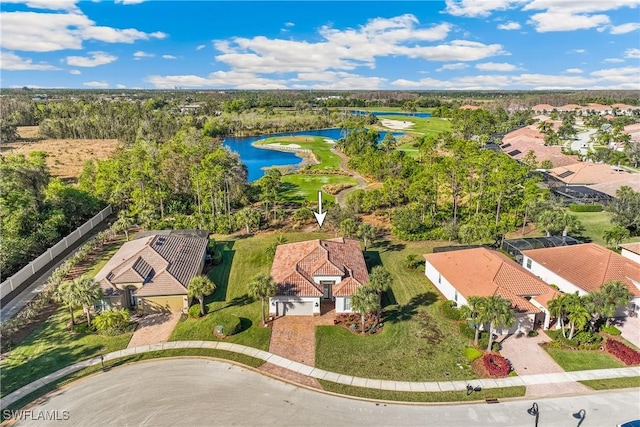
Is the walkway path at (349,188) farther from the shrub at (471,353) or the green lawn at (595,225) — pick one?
the shrub at (471,353)

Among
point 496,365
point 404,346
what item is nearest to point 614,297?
point 496,365

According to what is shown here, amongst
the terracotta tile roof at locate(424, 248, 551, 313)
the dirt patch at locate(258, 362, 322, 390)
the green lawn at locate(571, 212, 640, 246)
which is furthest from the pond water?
the dirt patch at locate(258, 362, 322, 390)

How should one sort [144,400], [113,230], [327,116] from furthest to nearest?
[327,116]
[113,230]
[144,400]

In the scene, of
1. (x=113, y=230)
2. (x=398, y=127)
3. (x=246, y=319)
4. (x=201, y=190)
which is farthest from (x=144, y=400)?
(x=398, y=127)

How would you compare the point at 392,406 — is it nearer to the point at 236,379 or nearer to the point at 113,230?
the point at 236,379

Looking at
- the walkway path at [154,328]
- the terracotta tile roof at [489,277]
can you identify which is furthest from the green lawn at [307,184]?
the walkway path at [154,328]

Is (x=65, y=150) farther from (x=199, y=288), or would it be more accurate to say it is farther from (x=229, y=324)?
(x=229, y=324)
